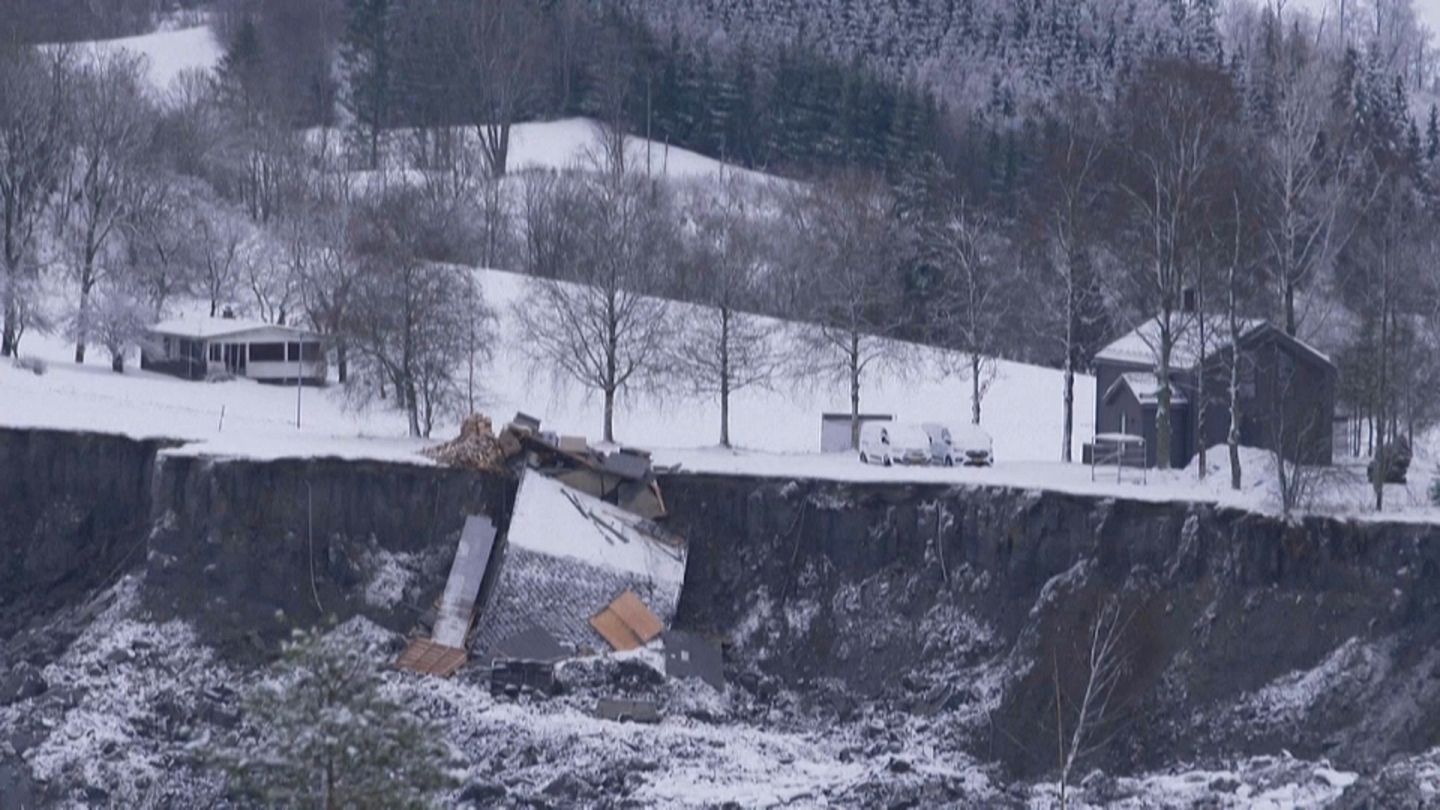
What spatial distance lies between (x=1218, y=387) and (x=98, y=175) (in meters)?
33.3

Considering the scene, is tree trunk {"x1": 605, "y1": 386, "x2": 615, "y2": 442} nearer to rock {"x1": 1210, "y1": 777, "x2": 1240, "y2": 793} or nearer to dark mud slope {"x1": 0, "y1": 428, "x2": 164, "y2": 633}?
dark mud slope {"x1": 0, "y1": 428, "x2": 164, "y2": 633}

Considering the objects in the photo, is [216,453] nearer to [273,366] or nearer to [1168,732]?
[1168,732]

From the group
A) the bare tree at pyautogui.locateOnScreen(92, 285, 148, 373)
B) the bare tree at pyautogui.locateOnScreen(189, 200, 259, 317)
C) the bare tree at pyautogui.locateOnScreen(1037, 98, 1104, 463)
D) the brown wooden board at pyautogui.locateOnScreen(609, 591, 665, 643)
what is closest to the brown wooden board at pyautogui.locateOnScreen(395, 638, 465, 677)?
the brown wooden board at pyautogui.locateOnScreen(609, 591, 665, 643)

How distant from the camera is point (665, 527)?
37.9 meters

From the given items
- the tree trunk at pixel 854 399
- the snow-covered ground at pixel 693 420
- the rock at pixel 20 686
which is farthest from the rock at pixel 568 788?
the tree trunk at pixel 854 399

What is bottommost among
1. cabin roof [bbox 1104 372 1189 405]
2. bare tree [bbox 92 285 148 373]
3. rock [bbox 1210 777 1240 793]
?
rock [bbox 1210 777 1240 793]

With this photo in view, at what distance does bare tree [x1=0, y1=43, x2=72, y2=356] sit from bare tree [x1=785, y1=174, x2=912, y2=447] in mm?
19398

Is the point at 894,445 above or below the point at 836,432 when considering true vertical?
below

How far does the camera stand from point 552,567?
118ft

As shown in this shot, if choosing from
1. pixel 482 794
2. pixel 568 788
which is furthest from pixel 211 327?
pixel 568 788

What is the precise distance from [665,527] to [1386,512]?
11.7 metres

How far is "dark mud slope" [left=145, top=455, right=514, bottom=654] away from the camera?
36031 millimetres

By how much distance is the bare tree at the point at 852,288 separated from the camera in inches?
1869

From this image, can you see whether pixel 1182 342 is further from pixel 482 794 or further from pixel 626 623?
pixel 482 794
